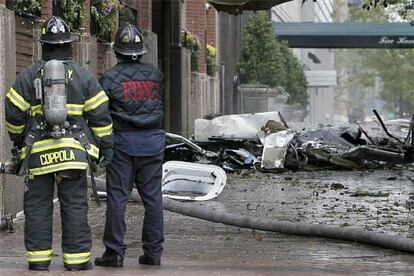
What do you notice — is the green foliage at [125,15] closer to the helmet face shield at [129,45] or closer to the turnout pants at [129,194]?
the helmet face shield at [129,45]

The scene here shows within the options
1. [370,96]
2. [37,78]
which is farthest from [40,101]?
[370,96]

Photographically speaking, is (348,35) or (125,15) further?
(348,35)

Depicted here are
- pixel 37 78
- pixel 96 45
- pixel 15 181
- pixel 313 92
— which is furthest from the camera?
pixel 313 92

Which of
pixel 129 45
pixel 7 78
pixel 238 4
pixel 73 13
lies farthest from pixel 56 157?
pixel 238 4

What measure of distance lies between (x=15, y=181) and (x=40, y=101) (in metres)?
3.50

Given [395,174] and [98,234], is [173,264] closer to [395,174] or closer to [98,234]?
[98,234]

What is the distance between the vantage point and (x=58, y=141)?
7414mm

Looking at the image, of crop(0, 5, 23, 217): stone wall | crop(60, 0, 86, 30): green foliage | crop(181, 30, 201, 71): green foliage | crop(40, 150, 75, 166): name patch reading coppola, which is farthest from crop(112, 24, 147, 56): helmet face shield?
crop(181, 30, 201, 71): green foliage

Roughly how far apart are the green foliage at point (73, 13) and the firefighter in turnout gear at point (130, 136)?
6.01 m

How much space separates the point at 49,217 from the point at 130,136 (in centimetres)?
86

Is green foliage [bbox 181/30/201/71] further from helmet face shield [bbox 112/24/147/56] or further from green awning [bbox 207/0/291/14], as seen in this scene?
helmet face shield [bbox 112/24/147/56]

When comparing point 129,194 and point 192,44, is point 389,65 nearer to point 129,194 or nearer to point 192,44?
point 192,44

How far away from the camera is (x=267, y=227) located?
33.5ft

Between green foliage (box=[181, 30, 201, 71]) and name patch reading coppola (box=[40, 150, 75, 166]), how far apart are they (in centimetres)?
1952
